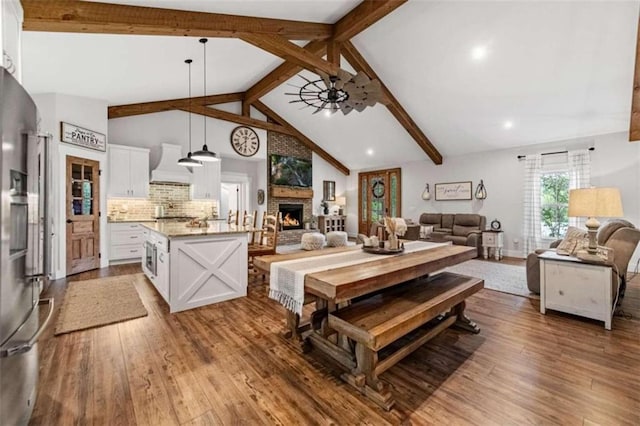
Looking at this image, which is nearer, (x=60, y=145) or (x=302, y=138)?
(x=60, y=145)

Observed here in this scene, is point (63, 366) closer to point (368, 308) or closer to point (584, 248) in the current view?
point (368, 308)

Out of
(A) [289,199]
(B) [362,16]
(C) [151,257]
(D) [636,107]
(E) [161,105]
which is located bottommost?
(C) [151,257]

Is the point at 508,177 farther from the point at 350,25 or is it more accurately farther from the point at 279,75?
the point at 279,75

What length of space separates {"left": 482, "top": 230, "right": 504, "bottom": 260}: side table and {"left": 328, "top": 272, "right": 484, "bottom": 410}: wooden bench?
429 centimetres

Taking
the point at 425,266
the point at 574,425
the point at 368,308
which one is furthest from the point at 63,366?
the point at 574,425

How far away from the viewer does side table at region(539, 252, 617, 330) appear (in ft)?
8.80

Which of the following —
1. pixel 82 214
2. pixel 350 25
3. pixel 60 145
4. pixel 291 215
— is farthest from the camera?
pixel 291 215

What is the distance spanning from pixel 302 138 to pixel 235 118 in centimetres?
230

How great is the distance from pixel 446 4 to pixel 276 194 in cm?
586

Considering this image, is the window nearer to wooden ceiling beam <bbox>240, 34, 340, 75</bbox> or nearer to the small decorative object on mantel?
wooden ceiling beam <bbox>240, 34, 340, 75</bbox>

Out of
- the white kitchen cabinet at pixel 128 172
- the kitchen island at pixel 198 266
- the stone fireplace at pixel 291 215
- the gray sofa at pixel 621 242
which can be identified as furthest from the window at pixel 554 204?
the white kitchen cabinet at pixel 128 172

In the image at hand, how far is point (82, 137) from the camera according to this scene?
471 centimetres

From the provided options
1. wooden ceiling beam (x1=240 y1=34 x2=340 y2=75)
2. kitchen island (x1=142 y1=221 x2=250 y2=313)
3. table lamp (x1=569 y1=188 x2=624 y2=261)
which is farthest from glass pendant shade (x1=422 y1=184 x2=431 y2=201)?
kitchen island (x1=142 y1=221 x2=250 y2=313)

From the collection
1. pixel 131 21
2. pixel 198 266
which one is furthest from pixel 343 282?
pixel 131 21
